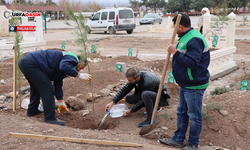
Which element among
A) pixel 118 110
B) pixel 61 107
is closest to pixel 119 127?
pixel 118 110

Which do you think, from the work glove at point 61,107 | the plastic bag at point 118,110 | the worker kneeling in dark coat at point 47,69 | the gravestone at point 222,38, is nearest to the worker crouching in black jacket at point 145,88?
the plastic bag at point 118,110

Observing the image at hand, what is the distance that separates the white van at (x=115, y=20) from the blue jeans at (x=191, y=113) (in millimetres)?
15770

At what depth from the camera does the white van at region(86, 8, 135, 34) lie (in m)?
18.4

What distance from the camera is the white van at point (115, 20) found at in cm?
1840

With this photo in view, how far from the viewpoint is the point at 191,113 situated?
120 inches

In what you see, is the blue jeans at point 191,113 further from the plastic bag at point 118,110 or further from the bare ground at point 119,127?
the plastic bag at point 118,110

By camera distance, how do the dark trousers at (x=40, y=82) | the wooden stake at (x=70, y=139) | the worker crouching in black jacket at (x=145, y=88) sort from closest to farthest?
the wooden stake at (x=70, y=139), the dark trousers at (x=40, y=82), the worker crouching in black jacket at (x=145, y=88)

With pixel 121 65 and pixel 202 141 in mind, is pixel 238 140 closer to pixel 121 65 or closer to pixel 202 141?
pixel 202 141

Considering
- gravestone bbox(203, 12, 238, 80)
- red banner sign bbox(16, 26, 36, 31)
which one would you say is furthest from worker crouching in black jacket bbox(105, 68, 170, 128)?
red banner sign bbox(16, 26, 36, 31)

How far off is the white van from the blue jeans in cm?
1577

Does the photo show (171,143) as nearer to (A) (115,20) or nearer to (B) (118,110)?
(B) (118,110)

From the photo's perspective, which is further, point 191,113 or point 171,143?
point 171,143

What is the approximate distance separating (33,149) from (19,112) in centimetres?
191

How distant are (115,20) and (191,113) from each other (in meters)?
16.0
